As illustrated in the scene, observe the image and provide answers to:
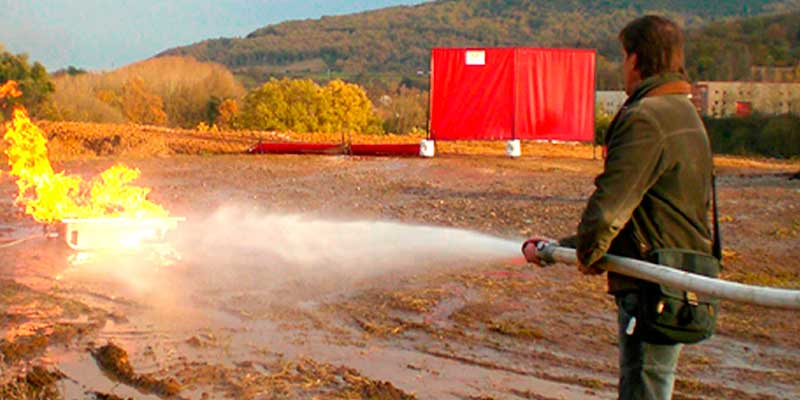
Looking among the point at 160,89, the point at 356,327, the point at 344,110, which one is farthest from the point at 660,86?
the point at 160,89

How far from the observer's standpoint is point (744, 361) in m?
6.82

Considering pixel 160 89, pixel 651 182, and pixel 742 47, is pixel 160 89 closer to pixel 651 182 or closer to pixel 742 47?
pixel 742 47

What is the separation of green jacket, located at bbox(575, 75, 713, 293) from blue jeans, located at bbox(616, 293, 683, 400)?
14 cm

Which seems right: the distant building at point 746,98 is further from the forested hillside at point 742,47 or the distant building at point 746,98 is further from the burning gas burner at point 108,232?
the burning gas burner at point 108,232

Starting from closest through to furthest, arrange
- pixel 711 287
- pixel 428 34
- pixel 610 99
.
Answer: pixel 711 287
pixel 610 99
pixel 428 34

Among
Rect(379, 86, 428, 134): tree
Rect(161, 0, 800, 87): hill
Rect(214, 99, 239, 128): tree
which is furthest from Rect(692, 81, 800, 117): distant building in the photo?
Rect(161, 0, 800, 87): hill

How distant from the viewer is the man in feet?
12.5

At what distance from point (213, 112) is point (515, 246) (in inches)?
1868

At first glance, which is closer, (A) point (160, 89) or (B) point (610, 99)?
(A) point (160, 89)

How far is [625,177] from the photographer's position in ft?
12.4

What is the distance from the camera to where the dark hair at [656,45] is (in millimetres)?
3918

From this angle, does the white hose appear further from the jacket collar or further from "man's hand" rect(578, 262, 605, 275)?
the jacket collar

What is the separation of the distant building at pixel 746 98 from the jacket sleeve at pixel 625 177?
3940 centimetres

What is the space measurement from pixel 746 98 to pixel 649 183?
4566cm
